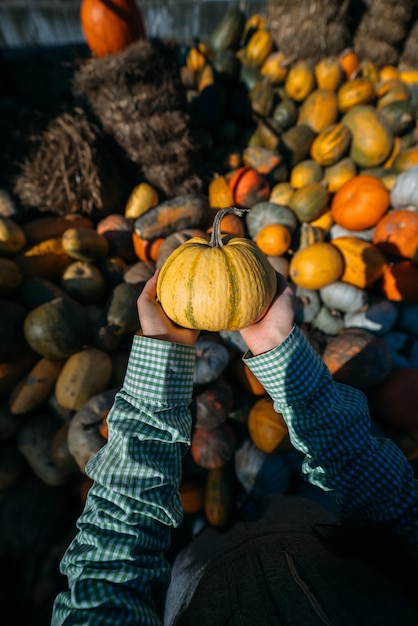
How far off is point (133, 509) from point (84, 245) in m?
3.01

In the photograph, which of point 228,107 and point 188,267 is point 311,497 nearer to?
point 188,267

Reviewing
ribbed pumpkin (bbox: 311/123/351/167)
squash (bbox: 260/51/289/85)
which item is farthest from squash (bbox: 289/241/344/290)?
squash (bbox: 260/51/289/85)

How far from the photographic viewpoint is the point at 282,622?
1.03 metres

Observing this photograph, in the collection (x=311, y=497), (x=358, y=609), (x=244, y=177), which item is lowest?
(x=311, y=497)

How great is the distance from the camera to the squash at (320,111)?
445 centimetres

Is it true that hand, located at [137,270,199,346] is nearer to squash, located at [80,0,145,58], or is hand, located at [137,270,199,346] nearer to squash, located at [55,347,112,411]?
squash, located at [55,347,112,411]

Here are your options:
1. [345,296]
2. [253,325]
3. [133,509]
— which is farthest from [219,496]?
[345,296]

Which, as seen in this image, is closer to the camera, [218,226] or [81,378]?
[218,226]

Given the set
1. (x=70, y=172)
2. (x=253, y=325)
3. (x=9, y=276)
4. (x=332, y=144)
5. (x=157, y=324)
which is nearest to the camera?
(x=157, y=324)

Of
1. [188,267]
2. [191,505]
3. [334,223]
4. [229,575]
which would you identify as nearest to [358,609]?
[229,575]

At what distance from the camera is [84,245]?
3332 mm

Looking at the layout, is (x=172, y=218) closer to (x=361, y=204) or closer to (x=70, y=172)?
(x=70, y=172)

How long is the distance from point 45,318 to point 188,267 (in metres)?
2.02

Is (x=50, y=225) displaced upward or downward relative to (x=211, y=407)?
upward
